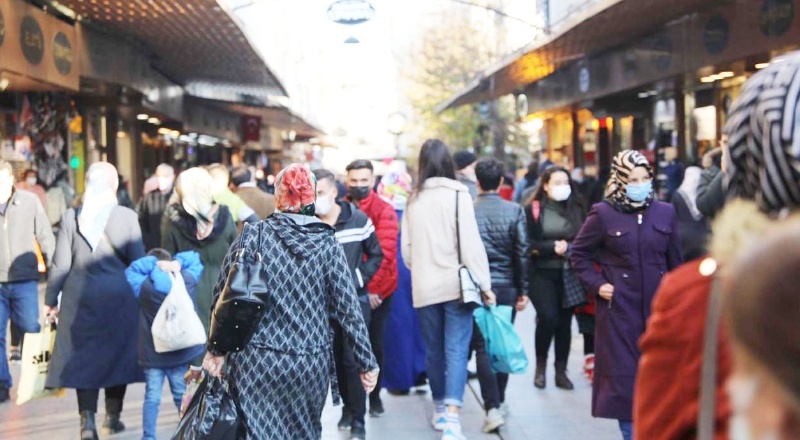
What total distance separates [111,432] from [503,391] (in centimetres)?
284

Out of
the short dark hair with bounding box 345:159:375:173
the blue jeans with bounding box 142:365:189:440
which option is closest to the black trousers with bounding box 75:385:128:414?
the blue jeans with bounding box 142:365:189:440

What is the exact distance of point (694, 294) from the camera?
6.62 feet

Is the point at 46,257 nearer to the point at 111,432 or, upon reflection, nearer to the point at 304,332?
the point at 111,432

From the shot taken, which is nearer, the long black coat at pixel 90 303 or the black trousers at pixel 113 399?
the long black coat at pixel 90 303

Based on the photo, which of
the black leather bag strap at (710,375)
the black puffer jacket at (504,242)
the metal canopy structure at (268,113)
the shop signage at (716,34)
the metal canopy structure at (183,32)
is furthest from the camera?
the metal canopy structure at (268,113)

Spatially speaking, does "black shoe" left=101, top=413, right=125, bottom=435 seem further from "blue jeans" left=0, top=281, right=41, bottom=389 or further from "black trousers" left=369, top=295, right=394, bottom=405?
"black trousers" left=369, top=295, right=394, bottom=405

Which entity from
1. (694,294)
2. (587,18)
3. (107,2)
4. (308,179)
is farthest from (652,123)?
(694,294)

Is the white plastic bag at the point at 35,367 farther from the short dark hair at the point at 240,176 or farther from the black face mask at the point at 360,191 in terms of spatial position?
the short dark hair at the point at 240,176

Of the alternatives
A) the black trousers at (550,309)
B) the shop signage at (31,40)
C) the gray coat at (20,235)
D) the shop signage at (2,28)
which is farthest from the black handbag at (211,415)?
the shop signage at (31,40)

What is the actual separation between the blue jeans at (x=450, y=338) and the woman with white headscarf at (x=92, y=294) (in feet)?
6.43

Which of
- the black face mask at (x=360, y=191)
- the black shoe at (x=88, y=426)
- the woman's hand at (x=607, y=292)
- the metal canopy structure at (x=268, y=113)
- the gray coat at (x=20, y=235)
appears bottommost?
the black shoe at (x=88, y=426)

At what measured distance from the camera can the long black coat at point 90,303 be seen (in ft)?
24.6

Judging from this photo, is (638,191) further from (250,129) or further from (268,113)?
(250,129)

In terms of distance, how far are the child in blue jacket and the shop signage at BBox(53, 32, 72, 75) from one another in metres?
7.22
